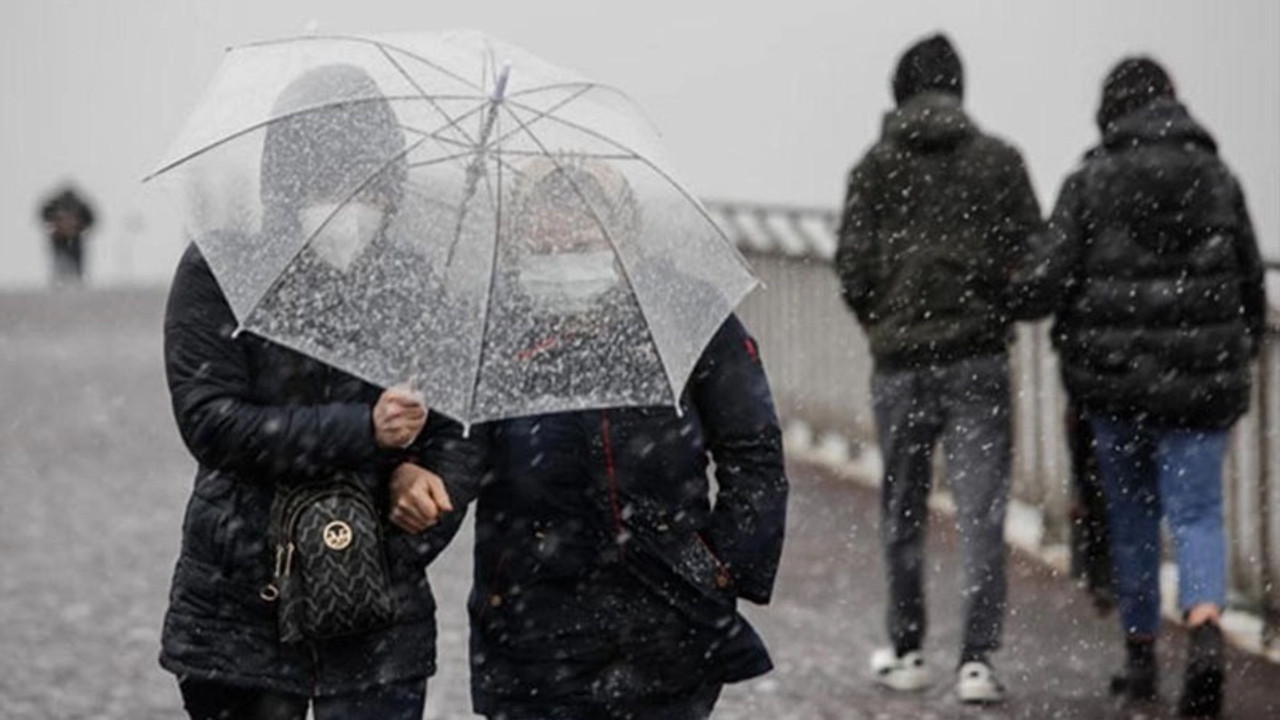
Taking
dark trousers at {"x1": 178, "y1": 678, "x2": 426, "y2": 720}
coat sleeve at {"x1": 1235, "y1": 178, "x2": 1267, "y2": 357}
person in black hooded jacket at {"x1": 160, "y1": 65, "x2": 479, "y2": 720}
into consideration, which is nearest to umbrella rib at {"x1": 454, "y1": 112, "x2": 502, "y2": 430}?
person in black hooded jacket at {"x1": 160, "y1": 65, "x2": 479, "y2": 720}

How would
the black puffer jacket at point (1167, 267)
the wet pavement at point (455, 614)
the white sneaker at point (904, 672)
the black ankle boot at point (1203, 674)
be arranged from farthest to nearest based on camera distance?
1. the white sneaker at point (904, 672)
2. the wet pavement at point (455, 614)
3. the black puffer jacket at point (1167, 267)
4. the black ankle boot at point (1203, 674)

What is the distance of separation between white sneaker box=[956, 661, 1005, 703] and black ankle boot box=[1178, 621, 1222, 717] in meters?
0.57

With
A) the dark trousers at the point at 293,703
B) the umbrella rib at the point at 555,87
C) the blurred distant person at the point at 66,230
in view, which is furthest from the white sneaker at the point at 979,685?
the blurred distant person at the point at 66,230

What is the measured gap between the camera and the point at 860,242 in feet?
25.8

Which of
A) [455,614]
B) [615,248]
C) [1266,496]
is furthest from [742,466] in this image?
[455,614]

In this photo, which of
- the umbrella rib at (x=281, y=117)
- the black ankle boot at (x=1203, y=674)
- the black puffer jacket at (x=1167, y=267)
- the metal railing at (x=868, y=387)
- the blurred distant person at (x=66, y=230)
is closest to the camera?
the umbrella rib at (x=281, y=117)

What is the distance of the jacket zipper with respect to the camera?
15.5 feet

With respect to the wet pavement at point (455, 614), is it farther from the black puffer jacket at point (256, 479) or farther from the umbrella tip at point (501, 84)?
the umbrella tip at point (501, 84)

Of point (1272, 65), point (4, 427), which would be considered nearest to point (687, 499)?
point (4, 427)

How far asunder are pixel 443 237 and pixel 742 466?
689mm

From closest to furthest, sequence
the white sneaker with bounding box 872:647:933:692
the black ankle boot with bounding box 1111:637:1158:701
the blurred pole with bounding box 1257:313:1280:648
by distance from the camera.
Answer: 1. the black ankle boot with bounding box 1111:637:1158:701
2. the white sneaker with bounding box 872:647:933:692
3. the blurred pole with bounding box 1257:313:1280:648

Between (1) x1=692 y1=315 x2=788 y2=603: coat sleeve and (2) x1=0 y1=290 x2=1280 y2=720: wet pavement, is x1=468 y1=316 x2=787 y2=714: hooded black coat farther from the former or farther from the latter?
(2) x1=0 y1=290 x2=1280 y2=720: wet pavement

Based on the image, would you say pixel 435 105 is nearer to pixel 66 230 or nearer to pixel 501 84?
pixel 501 84

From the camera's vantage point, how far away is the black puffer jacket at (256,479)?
15.3 ft
